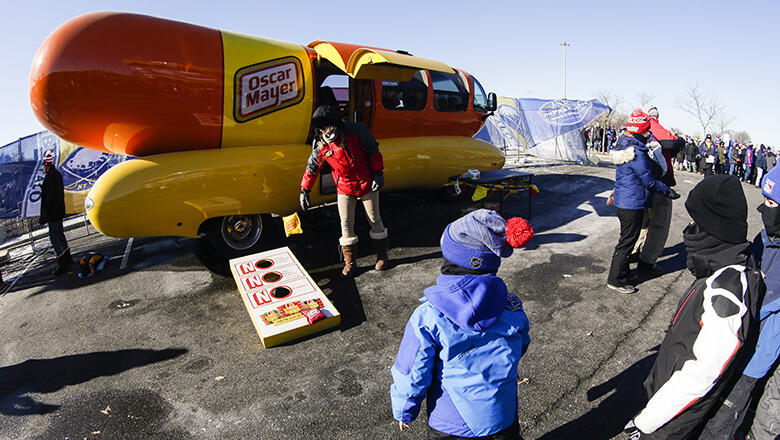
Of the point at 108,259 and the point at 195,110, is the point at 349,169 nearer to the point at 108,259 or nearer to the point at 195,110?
the point at 195,110

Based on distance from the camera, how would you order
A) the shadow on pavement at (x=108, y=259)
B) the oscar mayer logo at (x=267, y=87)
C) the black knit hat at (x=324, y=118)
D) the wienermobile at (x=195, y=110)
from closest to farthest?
the wienermobile at (x=195, y=110)
the black knit hat at (x=324, y=118)
the oscar mayer logo at (x=267, y=87)
the shadow on pavement at (x=108, y=259)

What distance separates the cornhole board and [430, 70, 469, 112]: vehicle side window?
4398 mm

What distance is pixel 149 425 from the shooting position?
3.11 meters

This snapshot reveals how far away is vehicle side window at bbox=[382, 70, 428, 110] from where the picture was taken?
23.7ft

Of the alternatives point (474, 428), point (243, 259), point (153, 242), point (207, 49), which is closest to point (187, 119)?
point (207, 49)

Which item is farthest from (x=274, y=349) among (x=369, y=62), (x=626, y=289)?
(x=626, y=289)

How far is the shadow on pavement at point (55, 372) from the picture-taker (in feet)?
11.2

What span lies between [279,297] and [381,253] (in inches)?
66.7

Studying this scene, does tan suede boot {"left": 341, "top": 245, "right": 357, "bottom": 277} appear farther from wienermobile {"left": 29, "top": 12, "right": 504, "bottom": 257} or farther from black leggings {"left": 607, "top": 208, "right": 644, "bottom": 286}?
black leggings {"left": 607, "top": 208, "right": 644, "bottom": 286}

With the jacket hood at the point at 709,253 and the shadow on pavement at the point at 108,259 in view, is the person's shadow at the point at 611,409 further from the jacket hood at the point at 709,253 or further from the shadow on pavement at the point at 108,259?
the shadow on pavement at the point at 108,259

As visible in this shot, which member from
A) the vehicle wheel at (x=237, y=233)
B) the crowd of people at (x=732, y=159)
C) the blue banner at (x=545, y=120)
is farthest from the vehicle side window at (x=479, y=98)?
the crowd of people at (x=732, y=159)

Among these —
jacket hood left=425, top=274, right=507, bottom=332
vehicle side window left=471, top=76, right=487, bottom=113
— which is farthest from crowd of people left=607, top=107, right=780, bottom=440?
vehicle side window left=471, top=76, right=487, bottom=113

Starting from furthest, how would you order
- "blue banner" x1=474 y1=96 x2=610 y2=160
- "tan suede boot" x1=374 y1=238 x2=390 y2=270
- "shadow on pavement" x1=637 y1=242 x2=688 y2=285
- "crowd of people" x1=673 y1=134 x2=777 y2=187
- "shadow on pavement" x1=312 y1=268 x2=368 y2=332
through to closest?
1. "crowd of people" x1=673 y1=134 x2=777 y2=187
2. "blue banner" x1=474 y1=96 x2=610 y2=160
3. "tan suede boot" x1=374 y1=238 x2=390 y2=270
4. "shadow on pavement" x1=637 y1=242 x2=688 y2=285
5. "shadow on pavement" x1=312 y1=268 x2=368 y2=332

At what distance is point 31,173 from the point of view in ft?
25.9
